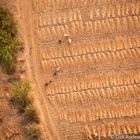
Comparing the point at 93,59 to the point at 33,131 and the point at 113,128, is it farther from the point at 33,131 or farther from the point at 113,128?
the point at 33,131

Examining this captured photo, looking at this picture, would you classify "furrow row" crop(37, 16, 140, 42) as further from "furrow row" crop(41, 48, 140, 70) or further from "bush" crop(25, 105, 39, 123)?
"bush" crop(25, 105, 39, 123)

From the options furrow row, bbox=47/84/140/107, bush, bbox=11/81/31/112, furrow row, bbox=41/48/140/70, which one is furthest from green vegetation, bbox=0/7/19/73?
furrow row, bbox=47/84/140/107

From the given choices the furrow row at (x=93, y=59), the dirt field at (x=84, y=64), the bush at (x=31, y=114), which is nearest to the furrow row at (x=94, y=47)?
the dirt field at (x=84, y=64)

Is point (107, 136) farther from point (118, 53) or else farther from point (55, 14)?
point (55, 14)

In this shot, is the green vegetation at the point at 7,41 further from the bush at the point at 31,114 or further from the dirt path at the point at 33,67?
the bush at the point at 31,114

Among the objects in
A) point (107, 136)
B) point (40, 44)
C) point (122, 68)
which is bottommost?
point (107, 136)

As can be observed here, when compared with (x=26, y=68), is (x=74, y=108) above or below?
below

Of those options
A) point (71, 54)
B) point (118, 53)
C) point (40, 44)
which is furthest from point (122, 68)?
point (40, 44)
